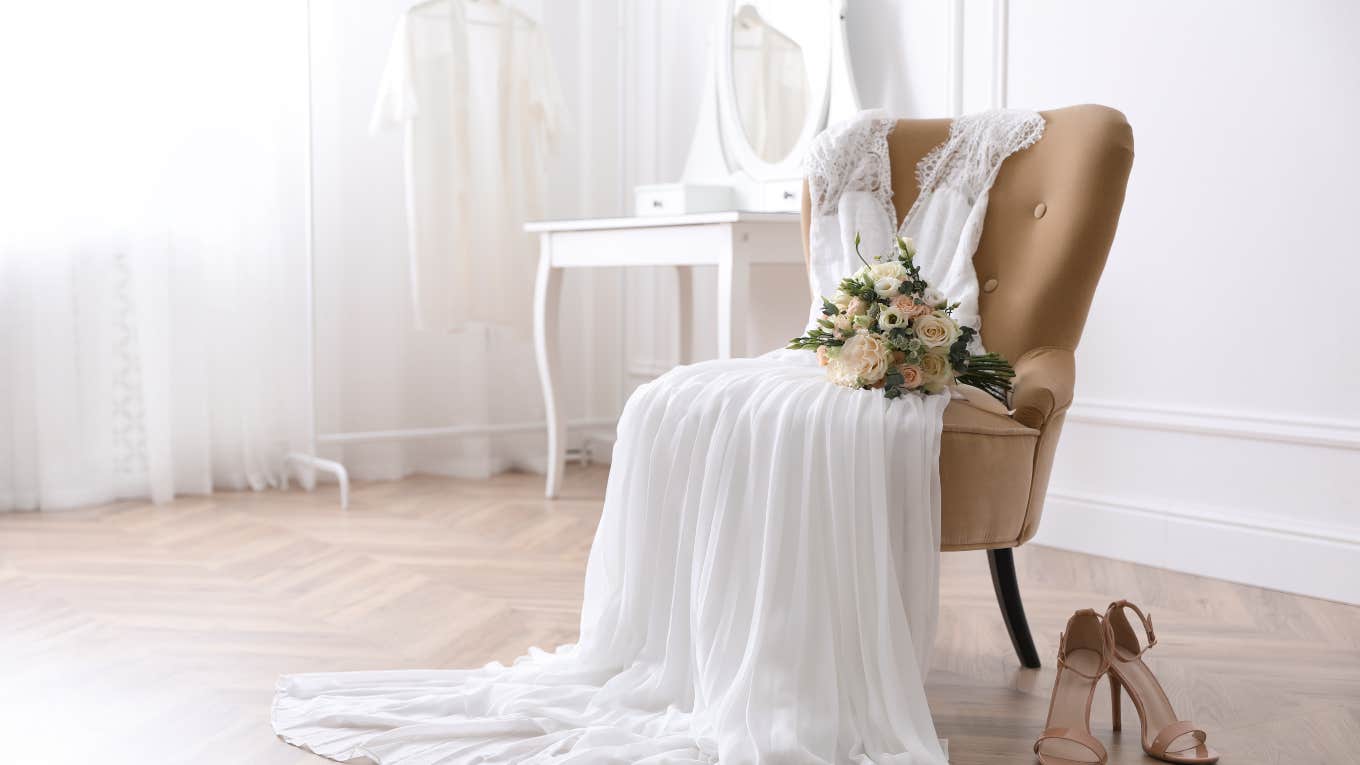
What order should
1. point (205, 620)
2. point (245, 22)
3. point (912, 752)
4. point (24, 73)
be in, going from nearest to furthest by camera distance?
point (912, 752) < point (205, 620) < point (24, 73) < point (245, 22)

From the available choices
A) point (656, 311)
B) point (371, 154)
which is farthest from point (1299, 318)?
point (371, 154)

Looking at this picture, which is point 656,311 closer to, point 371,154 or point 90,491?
point 371,154

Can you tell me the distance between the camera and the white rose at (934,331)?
179 centimetres

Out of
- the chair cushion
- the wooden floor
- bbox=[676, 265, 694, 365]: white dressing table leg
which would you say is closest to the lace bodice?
the chair cushion

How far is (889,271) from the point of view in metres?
1.84

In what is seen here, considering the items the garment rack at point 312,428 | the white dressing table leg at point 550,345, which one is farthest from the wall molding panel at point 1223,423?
the garment rack at point 312,428

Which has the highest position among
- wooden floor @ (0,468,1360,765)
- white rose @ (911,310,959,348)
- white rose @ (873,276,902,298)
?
white rose @ (873,276,902,298)

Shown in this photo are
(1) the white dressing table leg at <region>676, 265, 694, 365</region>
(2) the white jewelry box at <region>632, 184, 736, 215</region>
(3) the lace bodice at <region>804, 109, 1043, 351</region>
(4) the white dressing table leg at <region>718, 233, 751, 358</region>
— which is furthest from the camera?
(1) the white dressing table leg at <region>676, 265, 694, 365</region>

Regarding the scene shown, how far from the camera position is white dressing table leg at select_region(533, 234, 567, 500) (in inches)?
139

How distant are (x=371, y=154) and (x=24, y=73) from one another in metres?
0.99

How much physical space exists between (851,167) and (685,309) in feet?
5.27

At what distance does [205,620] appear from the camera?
236 cm

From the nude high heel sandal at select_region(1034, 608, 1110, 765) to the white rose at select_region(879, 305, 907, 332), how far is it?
1.64 feet

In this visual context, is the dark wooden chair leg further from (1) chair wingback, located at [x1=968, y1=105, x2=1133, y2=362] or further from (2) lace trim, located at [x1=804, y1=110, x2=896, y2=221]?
(2) lace trim, located at [x1=804, y1=110, x2=896, y2=221]
